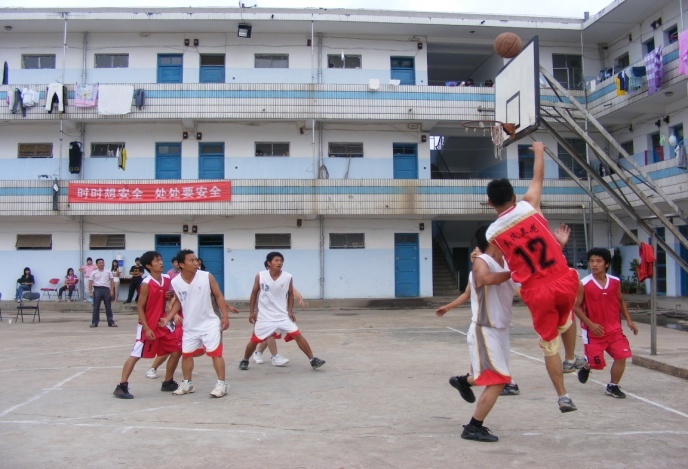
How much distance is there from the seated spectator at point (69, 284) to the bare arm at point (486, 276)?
21668 millimetres

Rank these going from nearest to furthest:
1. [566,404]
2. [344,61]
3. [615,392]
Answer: [566,404], [615,392], [344,61]

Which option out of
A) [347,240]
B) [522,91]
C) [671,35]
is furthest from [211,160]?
[671,35]

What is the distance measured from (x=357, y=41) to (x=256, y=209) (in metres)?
8.19

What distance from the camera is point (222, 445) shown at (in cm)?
509

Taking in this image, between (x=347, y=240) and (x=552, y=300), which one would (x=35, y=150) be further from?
(x=552, y=300)

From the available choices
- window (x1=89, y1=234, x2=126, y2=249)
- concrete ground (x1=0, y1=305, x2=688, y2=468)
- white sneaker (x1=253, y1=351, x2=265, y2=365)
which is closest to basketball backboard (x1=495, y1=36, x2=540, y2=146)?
concrete ground (x1=0, y1=305, x2=688, y2=468)

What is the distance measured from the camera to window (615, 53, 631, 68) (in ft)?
81.2

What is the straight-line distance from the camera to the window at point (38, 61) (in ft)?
81.9

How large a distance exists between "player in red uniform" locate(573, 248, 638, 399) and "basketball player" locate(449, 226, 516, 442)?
2102 mm

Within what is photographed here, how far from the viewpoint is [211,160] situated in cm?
2467

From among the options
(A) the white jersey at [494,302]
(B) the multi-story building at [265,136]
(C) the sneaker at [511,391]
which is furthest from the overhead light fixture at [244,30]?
(A) the white jersey at [494,302]

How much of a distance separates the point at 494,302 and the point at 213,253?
802 inches

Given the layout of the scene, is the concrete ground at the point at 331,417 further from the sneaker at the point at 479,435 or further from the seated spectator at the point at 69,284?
the seated spectator at the point at 69,284

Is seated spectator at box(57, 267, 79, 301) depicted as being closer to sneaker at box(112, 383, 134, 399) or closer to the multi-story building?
the multi-story building
